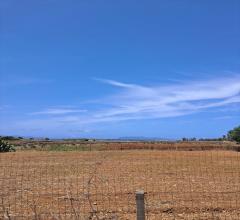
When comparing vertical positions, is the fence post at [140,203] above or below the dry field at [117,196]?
above

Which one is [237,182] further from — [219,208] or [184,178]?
[219,208]

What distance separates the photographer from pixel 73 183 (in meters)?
18.5

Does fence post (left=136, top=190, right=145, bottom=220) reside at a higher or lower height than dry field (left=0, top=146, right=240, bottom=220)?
higher

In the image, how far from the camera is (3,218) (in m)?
10.7

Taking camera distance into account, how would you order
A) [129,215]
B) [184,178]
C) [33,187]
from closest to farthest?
[129,215], [33,187], [184,178]

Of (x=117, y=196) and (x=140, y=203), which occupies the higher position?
(x=140, y=203)

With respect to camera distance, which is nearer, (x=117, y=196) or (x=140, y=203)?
(x=140, y=203)

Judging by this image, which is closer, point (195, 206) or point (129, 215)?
point (129, 215)

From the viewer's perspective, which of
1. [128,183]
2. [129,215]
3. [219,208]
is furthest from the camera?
→ [128,183]

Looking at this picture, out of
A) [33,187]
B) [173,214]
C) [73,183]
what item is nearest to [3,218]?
[173,214]

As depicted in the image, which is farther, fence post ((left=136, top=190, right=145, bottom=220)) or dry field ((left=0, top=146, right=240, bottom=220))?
dry field ((left=0, top=146, right=240, bottom=220))

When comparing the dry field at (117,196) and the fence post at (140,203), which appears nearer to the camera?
the fence post at (140,203)

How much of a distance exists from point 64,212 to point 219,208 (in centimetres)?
400

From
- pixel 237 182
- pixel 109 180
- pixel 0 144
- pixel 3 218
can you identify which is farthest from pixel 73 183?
pixel 0 144
